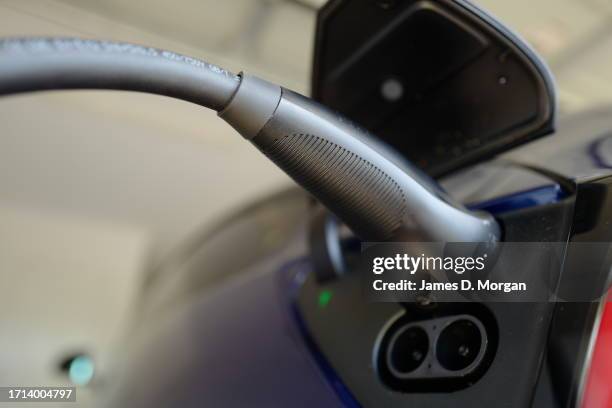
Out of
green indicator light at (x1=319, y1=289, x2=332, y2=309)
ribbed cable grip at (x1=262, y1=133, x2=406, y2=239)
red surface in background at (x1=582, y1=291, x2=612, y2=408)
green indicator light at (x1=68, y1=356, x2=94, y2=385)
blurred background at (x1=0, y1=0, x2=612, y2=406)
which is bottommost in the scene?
red surface in background at (x1=582, y1=291, x2=612, y2=408)

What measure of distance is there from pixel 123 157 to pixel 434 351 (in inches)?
57.2

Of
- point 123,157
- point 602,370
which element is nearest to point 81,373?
point 602,370

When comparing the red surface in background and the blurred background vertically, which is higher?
the blurred background

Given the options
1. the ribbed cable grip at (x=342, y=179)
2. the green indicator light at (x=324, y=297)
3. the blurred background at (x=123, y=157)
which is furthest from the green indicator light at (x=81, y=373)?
the ribbed cable grip at (x=342, y=179)

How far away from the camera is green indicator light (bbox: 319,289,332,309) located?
0.48m

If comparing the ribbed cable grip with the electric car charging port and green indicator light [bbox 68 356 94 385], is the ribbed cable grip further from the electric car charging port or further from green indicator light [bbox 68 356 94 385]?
green indicator light [bbox 68 356 94 385]

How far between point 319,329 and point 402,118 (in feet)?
0.75

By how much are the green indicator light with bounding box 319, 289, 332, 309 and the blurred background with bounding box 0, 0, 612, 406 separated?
0.30 meters

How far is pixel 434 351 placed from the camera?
36cm

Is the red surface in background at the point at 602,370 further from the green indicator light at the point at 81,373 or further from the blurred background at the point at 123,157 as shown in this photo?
the green indicator light at the point at 81,373

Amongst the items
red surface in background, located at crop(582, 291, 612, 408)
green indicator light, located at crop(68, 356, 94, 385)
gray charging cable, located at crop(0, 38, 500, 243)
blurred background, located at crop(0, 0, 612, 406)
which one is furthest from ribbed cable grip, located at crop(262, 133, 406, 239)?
green indicator light, located at crop(68, 356, 94, 385)

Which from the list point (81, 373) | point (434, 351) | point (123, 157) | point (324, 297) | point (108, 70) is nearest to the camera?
point (108, 70)

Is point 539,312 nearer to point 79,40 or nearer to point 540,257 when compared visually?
point 540,257

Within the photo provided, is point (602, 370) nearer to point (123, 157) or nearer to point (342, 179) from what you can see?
point (342, 179)
